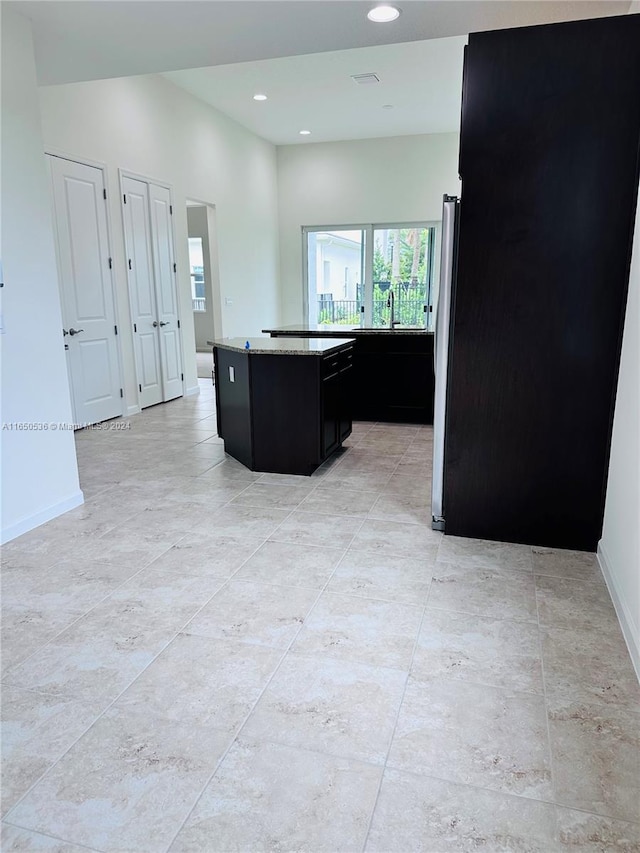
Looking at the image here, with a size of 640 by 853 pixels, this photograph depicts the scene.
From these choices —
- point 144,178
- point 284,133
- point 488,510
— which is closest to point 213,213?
point 144,178

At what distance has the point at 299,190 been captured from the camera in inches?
368

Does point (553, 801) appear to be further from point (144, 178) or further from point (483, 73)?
point (144, 178)

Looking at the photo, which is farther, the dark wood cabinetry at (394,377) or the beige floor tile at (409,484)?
the dark wood cabinetry at (394,377)

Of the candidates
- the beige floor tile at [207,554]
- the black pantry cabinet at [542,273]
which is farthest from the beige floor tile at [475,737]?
the black pantry cabinet at [542,273]

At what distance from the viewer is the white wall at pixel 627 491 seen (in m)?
2.17

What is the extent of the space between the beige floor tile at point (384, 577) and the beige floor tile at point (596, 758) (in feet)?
2.58

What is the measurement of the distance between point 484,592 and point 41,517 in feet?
8.02

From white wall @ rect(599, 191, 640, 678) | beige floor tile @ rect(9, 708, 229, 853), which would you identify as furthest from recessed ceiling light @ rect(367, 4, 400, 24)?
beige floor tile @ rect(9, 708, 229, 853)

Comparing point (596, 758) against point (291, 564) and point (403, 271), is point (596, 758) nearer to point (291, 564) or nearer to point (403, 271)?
point (291, 564)

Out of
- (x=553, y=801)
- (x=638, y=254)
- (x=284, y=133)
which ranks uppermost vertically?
(x=284, y=133)

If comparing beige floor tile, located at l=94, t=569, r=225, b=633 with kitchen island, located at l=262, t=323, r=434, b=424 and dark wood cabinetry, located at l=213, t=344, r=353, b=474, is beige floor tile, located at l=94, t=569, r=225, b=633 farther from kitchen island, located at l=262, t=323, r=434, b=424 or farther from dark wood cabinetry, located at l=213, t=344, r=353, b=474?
kitchen island, located at l=262, t=323, r=434, b=424

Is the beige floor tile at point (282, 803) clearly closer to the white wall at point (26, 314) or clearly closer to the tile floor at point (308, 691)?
the tile floor at point (308, 691)

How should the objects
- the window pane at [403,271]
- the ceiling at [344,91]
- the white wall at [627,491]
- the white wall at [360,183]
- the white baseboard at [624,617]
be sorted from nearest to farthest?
the white baseboard at [624,617], the white wall at [627,491], the ceiling at [344,91], the white wall at [360,183], the window pane at [403,271]

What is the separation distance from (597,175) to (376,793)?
2.58m
